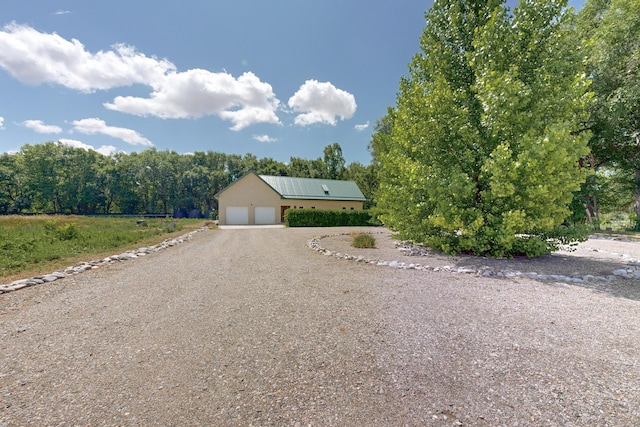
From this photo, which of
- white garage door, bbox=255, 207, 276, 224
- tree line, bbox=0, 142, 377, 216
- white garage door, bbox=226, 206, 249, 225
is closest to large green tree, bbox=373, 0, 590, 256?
white garage door, bbox=255, 207, 276, 224

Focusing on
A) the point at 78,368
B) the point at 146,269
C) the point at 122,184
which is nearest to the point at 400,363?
the point at 78,368

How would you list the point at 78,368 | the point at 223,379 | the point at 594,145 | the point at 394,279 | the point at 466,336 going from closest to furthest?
the point at 223,379 → the point at 78,368 → the point at 466,336 → the point at 394,279 → the point at 594,145

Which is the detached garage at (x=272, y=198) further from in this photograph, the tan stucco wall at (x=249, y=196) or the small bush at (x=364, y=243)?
the small bush at (x=364, y=243)

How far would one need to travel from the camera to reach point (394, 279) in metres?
5.73

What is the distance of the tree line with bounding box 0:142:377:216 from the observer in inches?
1721

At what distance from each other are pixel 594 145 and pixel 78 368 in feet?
87.7

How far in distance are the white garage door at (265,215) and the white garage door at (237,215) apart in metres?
1.11

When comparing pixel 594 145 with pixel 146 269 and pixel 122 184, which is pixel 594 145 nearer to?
pixel 146 269

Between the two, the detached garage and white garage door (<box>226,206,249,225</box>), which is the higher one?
the detached garage

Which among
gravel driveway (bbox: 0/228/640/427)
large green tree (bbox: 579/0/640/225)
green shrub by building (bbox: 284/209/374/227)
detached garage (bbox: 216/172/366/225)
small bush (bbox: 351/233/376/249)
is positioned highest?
large green tree (bbox: 579/0/640/225)

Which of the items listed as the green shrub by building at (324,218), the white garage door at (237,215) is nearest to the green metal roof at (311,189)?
the white garage door at (237,215)

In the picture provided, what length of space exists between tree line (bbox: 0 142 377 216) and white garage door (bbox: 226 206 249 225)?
Answer: 21.3 meters

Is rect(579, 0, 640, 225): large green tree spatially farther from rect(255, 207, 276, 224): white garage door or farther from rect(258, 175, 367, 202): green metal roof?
rect(255, 207, 276, 224): white garage door

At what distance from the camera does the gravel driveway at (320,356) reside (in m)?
2.00
